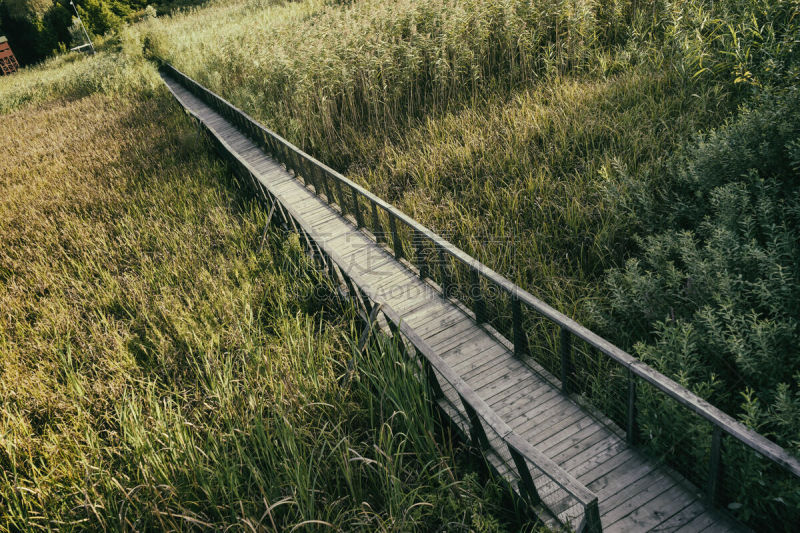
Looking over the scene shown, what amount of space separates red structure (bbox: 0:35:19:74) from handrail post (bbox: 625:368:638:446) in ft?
188

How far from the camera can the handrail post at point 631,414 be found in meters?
3.35

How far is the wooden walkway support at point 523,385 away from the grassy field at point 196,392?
1.02 feet

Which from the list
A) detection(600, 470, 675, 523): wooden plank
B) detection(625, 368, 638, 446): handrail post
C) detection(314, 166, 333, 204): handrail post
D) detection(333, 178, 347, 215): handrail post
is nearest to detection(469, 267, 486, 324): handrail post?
detection(625, 368, 638, 446): handrail post

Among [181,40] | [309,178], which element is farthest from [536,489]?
[181,40]

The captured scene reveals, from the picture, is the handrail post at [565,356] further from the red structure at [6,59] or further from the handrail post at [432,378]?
the red structure at [6,59]

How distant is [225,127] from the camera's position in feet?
44.5

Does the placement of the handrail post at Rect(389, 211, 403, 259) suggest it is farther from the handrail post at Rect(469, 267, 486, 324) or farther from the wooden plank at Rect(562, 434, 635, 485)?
the wooden plank at Rect(562, 434, 635, 485)

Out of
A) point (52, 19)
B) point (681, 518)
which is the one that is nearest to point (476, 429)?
point (681, 518)

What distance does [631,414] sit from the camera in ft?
11.2

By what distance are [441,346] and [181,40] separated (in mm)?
23872

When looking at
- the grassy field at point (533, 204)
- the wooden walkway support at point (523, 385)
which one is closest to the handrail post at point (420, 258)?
the wooden walkway support at point (523, 385)

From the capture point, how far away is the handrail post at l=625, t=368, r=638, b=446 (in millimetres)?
3350

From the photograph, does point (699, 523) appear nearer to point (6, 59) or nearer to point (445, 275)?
point (445, 275)

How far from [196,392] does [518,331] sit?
302 centimetres
